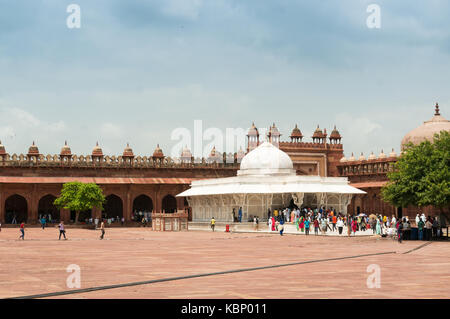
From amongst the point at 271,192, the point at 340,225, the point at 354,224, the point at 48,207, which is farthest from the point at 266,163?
the point at 48,207

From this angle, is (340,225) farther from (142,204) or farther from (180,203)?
(142,204)

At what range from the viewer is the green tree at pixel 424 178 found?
74.2 feet

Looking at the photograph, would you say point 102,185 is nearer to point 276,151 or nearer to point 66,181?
point 66,181

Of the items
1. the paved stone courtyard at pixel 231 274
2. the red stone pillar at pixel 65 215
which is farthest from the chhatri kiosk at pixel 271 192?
the paved stone courtyard at pixel 231 274

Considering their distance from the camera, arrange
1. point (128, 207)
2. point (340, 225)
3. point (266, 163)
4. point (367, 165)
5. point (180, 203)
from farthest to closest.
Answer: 1. point (367, 165)
2. point (180, 203)
3. point (128, 207)
4. point (266, 163)
5. point (340, 225)

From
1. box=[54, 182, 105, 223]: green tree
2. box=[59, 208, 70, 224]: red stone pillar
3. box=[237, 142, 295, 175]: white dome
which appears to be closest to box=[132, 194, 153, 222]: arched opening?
box=[59, 208, 70, 224]: red stone pillar

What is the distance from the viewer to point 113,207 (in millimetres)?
47031

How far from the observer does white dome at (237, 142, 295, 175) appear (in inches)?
1449

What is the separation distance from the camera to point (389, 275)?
1070 cm

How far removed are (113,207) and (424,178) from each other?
28.9m

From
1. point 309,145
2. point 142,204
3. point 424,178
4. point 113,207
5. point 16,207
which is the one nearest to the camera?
point 424,178

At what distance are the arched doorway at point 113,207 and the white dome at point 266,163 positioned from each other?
41.9 ft

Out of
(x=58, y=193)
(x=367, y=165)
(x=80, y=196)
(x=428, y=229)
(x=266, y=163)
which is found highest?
(x=367, y=165)
